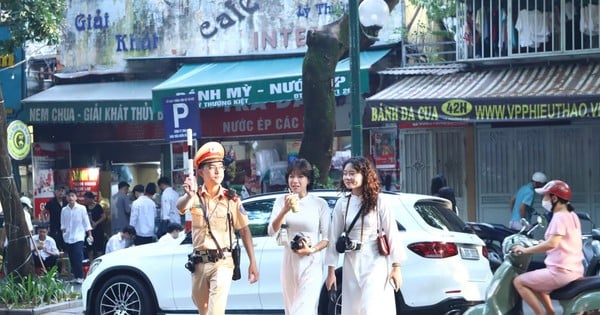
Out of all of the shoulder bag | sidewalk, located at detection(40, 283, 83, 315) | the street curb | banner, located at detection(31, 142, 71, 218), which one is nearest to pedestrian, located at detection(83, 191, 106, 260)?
banner, located at detection(31, 142, 71, 218)

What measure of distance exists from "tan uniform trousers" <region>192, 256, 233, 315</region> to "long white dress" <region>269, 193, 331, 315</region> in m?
0.76

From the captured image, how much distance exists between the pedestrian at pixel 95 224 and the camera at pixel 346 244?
1144cm

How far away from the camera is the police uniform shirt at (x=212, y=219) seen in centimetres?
834

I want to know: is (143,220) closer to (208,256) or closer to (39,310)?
(39,310)

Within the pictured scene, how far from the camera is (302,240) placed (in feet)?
29.1

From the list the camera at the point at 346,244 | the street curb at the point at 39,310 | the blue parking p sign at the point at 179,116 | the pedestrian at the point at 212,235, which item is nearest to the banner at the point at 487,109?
the blue parking p sign at the point at 179,116

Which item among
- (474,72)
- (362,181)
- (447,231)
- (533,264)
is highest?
(474,72)

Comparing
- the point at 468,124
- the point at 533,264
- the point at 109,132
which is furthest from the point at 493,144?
the point at 109,132

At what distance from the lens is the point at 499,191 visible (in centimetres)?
1817

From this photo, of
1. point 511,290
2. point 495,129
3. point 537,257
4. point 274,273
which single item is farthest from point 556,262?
point 495,129

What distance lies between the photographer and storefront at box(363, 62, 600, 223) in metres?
→ 15.6

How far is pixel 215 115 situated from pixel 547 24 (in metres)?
7.23

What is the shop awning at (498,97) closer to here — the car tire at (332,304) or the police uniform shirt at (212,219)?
the car tire at (332,304)

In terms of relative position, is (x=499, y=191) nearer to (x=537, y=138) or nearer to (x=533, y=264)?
(x=537, y=138)
